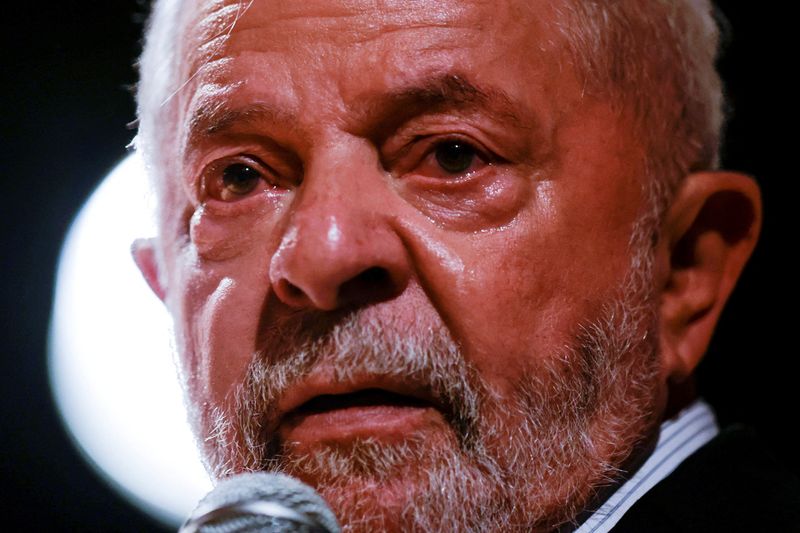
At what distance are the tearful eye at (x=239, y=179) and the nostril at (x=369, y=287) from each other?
1.13 ft

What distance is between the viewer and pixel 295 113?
4.93 feet

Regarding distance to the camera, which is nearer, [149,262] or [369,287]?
[369,287]

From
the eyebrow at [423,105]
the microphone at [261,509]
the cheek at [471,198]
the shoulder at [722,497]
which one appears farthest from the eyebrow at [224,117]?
the shoulder at [722,497]

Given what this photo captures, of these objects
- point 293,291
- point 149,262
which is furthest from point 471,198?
point 149,262

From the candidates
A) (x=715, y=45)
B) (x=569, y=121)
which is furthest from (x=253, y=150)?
(x=715, y=45)

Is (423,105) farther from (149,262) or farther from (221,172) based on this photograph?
(149,262)

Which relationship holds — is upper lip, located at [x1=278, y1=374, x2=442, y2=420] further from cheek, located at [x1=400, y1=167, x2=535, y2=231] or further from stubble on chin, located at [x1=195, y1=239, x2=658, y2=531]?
cheek, located at [x1=400, y1=167, x2=535, y2=231]

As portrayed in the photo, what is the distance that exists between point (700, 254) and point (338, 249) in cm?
81

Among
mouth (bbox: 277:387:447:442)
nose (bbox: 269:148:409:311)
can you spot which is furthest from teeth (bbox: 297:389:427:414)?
nose (bbox: 269:148:409:311)

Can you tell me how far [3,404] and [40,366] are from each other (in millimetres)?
152

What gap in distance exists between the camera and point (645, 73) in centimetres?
168

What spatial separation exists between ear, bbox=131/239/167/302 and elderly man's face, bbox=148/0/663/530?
1.51ft

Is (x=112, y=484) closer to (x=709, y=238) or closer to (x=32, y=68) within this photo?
(x=32, y=68)

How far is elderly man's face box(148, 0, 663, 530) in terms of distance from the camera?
54.0 inches
